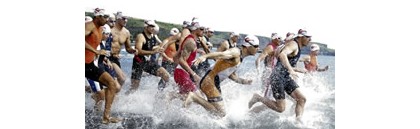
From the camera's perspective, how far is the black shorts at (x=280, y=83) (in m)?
6.30

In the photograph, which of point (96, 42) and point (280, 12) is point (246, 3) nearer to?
point (280, 12)

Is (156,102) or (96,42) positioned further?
(156,102)

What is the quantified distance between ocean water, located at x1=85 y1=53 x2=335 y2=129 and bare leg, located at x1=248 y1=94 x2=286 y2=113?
0.10 ft

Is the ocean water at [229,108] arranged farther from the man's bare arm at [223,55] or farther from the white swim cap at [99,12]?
the white swim cap at [99,12]

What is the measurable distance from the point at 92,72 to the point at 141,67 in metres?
0.43

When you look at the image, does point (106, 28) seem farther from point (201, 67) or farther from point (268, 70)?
point (268, 70)

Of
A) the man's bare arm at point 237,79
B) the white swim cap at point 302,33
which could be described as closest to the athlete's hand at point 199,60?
the man's bare arm at point 237,79

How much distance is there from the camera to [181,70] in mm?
5660

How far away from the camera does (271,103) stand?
6293mm

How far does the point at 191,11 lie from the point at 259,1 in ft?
2.25

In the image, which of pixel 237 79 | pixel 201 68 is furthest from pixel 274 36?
pixel 201 68

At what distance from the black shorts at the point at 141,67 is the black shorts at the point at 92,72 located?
10.8 inches

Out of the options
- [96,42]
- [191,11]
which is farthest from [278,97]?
[96,42]

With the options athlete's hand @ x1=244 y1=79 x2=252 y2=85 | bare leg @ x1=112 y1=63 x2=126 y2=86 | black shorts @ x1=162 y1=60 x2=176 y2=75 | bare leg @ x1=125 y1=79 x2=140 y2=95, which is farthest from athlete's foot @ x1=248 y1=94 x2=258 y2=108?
bare leg @ x1=112 y1=63 x2=126 y2=86
